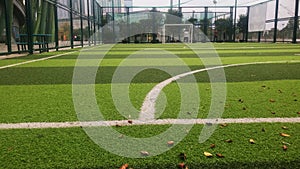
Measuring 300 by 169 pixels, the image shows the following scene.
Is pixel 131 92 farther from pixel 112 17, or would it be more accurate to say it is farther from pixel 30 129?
pixel 112 17

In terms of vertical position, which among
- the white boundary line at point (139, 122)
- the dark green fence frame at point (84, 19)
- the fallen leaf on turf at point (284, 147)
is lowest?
the fallen leaf on turf at point (284, 147)

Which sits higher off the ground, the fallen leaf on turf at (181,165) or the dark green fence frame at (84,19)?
the dark green fence frame at (84,19)

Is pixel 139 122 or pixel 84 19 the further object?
pixel 84 19

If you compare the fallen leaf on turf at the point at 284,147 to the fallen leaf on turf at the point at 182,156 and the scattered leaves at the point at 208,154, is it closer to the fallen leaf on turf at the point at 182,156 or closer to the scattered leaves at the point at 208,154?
the scattered leaves at the point at 208,154

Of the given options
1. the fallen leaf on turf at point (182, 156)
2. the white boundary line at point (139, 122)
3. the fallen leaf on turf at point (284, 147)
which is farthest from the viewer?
the white boundary line at point (139, 122)

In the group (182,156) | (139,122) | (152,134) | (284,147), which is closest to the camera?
(182,156)

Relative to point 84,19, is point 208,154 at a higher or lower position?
lower

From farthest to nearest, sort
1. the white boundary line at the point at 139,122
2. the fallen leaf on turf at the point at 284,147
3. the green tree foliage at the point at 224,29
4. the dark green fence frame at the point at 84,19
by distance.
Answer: the green tree foliage at the point at 224,29
the dark green fence frame at the point at 84,19
the white boundary line at the point at 139,122
the fallen leaf on turf at the point at 284,147

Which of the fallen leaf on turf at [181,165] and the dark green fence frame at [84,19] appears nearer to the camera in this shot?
the fallen leaf on turf at [181,165]

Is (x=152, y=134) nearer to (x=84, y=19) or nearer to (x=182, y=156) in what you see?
(x=182, y=156)

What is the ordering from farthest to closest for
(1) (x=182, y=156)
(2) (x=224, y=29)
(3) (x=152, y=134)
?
(2) (x=224, y=29)
(3) (x=152, y=134)
(1) (x=182, y=156)

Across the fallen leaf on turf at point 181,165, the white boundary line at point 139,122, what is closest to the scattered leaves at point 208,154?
the fallen leaf on turf at point 181,165

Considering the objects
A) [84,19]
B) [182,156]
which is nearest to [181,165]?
[182,156]

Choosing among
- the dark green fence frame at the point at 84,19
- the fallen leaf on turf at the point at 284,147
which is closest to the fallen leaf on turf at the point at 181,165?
the fallen leaf on turf at the point at 284,147
